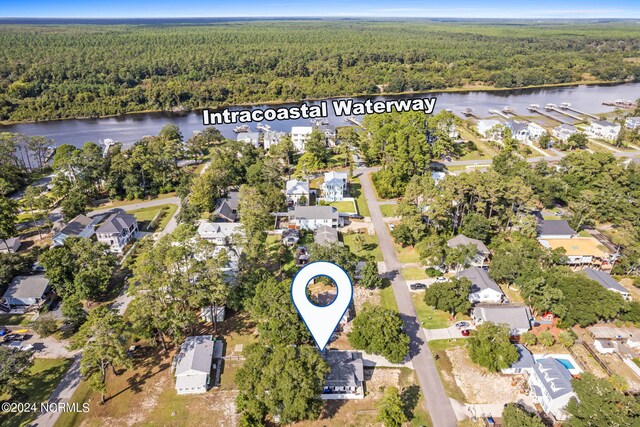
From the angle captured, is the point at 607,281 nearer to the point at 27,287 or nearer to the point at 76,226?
the point at 27,287

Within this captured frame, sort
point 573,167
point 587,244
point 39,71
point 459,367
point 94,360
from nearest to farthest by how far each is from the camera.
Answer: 1. point 94,360
2. point 459,367
3. point 587,244
4. point 573,167
5. point 39,71

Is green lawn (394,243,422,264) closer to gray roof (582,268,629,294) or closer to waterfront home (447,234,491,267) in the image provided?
waterfront home (447,234,491,267)

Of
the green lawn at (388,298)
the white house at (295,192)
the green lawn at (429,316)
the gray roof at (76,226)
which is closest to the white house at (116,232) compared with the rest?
the gray roof at (76,226)

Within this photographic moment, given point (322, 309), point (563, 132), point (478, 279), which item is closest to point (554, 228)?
point (478, 279)

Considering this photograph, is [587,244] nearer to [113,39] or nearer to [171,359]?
[171,359]

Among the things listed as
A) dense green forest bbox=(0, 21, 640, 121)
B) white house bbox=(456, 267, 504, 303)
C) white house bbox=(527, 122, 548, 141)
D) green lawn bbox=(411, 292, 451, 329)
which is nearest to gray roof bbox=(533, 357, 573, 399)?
green lawn bbox=(411, 292, 451, 329)

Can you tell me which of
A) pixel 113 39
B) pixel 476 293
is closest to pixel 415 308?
pixel 476 293
